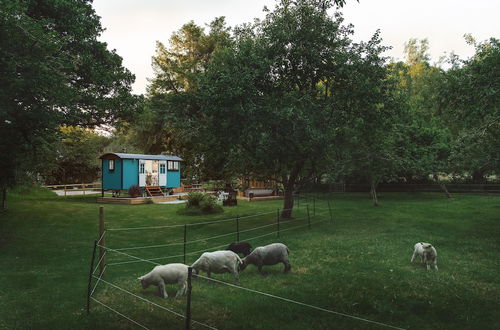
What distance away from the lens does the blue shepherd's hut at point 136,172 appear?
1393 inches

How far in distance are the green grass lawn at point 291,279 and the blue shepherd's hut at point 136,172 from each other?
14195mm

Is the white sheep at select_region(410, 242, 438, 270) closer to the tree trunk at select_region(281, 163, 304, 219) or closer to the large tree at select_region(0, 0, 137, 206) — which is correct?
the tree trunk at select_region(281, 163, 304, 219)

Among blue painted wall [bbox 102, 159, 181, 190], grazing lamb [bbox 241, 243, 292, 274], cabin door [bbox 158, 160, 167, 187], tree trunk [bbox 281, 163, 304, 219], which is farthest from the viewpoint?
cabin door [bbox 158, 160, 167, 187]

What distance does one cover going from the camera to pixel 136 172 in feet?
120

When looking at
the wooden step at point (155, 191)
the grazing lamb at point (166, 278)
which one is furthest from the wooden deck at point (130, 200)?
the grazing lamb at point (166, 278)

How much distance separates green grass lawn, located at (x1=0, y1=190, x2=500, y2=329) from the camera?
7.87 meters

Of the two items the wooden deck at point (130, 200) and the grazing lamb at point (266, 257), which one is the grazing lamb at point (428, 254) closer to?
the grazing lamb at point (266, 257)

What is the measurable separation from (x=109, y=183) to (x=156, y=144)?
18.9 m

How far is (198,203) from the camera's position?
26.7 meters

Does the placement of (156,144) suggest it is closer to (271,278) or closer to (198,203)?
(198,203)

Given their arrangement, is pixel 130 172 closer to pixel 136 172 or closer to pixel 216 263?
pixel 136 172

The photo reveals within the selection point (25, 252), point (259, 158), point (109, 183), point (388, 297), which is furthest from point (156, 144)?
point (388, 297)

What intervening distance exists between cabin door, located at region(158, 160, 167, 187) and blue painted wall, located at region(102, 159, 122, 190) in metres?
5.04

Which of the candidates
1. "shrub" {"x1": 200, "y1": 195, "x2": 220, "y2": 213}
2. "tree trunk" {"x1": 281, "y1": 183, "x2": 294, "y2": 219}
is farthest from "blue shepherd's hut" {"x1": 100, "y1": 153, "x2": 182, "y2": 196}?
"tree trunk" {"x1": 281, "y1": 183, "x2": 294, "y2": 219}
